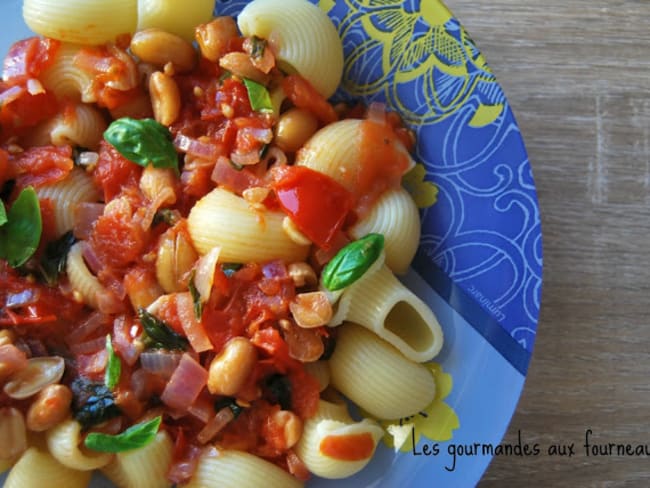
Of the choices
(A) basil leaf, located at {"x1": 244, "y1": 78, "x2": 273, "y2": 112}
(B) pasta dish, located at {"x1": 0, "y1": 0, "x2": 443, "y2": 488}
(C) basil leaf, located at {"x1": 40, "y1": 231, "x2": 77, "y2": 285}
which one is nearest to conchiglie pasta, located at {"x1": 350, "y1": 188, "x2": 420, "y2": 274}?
(B) pasta dish, located at {"x1": 0, "y1": 0, "x2": 443, "y2": 488}

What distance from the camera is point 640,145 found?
2.52 meters

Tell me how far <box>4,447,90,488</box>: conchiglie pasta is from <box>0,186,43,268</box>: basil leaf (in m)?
0.52

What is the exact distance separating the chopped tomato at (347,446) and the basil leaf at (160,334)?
46 cm

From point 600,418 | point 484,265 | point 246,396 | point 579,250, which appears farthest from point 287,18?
point 600,418

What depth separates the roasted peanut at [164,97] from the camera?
79.9 inches

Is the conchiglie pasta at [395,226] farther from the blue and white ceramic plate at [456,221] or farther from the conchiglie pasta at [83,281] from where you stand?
the conchiglie pasta at [83,281]

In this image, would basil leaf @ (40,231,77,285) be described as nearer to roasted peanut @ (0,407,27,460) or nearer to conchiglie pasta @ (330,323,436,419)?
roasted peanut @ (0,407,27,460)

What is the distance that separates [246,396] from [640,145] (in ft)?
5.37

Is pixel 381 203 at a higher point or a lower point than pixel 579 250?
higher

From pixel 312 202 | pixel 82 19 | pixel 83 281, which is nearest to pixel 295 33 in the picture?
pixel 312 202

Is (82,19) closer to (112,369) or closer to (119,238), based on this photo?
(119,238)

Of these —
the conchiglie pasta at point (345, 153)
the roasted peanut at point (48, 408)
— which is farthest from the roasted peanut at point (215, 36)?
the roasted peanut at point (48, 408)

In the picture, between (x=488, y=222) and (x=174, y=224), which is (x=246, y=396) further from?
(x=488, y=222)

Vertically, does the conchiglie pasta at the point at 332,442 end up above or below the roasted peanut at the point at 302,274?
below
